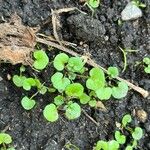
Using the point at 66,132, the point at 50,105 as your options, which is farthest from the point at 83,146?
the point at 50,105

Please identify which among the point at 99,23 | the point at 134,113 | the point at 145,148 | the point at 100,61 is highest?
the point at 99,23

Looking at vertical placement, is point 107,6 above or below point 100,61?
above

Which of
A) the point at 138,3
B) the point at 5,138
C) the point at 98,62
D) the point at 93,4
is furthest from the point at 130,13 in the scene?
the point at 5,138

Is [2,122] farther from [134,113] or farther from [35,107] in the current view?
[134,113]

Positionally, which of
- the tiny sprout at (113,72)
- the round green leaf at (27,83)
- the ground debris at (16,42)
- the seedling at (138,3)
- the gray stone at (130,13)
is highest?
the seedling at (138,3)

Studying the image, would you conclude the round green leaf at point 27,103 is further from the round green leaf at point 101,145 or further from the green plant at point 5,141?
the round green leaf at point 101,145

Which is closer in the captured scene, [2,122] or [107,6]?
[2,122]

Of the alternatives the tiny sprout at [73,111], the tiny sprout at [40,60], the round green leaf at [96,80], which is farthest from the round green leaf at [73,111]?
the tiny sprout at [40,60]
